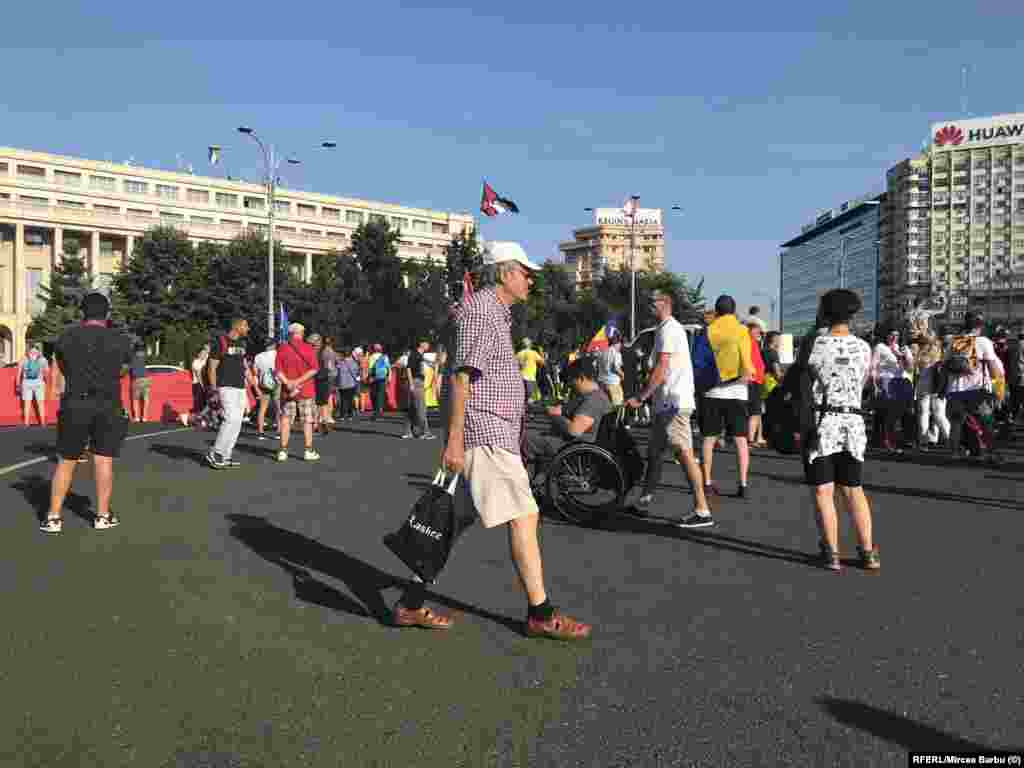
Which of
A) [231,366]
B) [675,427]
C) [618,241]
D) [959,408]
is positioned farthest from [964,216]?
[675,427]

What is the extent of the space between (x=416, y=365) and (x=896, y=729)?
12.8 metres

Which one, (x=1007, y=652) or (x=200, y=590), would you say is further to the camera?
(x=200, y=590)

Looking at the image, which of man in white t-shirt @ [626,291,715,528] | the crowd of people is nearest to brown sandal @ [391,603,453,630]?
the crowd of people

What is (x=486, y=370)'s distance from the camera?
4.12m

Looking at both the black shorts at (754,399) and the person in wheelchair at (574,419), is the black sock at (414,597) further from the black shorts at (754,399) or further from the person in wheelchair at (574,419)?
the black shorts at (754,399)

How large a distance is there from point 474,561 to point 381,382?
683 inches

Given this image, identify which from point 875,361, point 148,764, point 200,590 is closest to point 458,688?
point 148,764

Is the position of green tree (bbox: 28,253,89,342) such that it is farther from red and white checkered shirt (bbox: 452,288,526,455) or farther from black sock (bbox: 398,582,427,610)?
red and white checkered shirt (bbox: 452,288,526,455)

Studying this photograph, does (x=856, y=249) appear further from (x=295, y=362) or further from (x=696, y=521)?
(x=696, y=521)

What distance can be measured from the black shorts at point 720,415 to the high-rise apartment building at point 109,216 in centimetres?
6044

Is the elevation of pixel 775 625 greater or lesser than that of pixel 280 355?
lesser

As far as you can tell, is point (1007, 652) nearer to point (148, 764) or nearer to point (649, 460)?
point (148, 764)

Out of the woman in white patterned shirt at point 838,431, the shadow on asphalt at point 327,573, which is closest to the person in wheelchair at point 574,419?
the shadow on asphalt at point 327,573

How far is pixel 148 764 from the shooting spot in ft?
9.29
